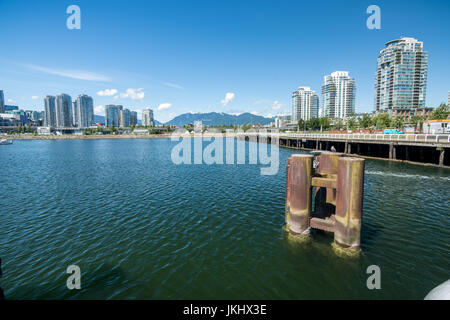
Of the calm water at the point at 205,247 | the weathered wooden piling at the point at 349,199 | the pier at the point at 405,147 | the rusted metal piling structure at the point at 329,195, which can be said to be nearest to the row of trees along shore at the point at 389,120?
A: the pier at the point at 405,147

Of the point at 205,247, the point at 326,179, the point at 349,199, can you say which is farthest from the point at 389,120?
the point at 205,247

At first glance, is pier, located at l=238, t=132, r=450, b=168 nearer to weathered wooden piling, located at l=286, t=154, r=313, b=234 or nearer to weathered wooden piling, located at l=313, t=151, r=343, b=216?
weathered wooden piling, located at l=313, t=151, r=343, b=216

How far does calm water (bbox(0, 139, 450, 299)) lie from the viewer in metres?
8.07

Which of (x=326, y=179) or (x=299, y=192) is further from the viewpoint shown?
(x=299, y=192)

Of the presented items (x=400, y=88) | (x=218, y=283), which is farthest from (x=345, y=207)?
(x=400, y=88)

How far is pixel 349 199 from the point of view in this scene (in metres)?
8.98

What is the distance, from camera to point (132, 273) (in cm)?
901

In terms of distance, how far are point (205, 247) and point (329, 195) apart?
7.05 metres

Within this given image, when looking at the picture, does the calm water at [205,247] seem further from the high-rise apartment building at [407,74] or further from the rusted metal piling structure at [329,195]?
the high-rise apartment building at [407,74]

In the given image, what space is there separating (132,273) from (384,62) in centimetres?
24377

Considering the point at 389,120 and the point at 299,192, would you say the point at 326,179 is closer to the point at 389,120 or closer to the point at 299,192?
the point at 299,192

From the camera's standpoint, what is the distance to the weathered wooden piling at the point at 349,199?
8.76 metres
